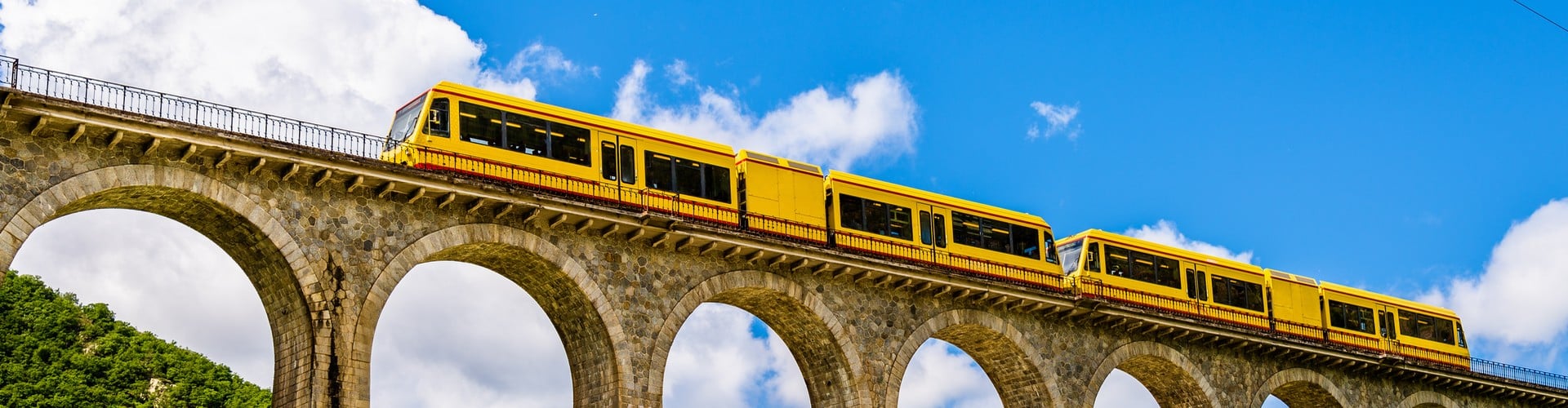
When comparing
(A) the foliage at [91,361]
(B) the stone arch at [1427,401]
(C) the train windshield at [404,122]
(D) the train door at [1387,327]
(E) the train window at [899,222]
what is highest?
(A) the foliage at [91,361]

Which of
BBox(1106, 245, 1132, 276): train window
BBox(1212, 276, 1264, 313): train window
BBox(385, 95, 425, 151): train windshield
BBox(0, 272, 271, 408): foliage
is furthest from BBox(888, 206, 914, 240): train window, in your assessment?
BBox(0, 272, 271, 408): foliage

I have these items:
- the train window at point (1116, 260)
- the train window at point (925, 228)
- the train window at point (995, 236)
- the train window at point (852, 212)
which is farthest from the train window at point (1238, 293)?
the train window at point (852, 212)

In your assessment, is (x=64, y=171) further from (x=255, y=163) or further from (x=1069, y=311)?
(x=1069, y=311)

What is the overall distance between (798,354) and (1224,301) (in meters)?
15.6

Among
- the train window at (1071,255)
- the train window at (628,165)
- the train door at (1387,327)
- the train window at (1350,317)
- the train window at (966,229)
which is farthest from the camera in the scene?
the train door at (1387,327)

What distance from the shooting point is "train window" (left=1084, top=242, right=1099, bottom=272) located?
4534 cm

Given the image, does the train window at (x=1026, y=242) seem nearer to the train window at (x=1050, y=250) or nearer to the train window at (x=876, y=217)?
the train window at (x=1050, y=250)

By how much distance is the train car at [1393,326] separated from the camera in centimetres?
5156

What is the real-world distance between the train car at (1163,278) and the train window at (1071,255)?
0.02 meters

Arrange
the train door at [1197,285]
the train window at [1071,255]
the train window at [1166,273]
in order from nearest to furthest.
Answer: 1. the train window at [1071,255]
2. the train window at [1166,273]
3. the train door at [1197,285]

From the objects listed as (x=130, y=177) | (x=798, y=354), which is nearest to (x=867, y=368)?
(x=798, y=354)

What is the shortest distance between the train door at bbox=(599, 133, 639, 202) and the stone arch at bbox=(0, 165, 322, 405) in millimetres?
7472

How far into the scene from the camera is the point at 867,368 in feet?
128

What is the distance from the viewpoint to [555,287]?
3541 centimetres
